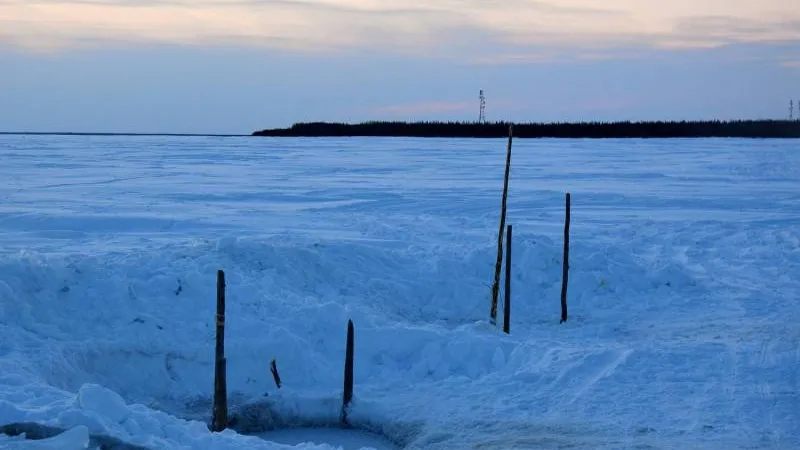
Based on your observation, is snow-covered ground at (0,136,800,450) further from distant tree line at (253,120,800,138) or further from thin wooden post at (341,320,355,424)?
distant tree line at (253,120,800,138)

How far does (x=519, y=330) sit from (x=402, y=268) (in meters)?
2.84

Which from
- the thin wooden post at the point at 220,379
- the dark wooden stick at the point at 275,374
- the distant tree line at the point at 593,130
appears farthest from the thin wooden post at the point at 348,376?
the distant tree line at the point at 593,130

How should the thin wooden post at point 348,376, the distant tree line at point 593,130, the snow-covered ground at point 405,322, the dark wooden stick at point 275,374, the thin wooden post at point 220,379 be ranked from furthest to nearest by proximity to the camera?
Result: 1. the distant tree line at point 593,130
2. the dark wooden stick at point 275,374
3. the thin wooden post at point 348,376
4. the snow-covered ground at point 405,322
5. the thin wooden post at point 220,379

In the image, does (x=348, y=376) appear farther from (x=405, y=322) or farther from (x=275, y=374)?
(x=405, y=322)

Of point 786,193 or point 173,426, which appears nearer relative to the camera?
point 173,426

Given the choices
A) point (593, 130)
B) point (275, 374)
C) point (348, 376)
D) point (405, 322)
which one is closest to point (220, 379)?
point (348, 376)

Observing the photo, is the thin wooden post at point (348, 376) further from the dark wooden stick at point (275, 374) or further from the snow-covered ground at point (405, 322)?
the dark wooden stick at point (275, 374)

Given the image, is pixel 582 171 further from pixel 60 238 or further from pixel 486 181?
pixel 60 238

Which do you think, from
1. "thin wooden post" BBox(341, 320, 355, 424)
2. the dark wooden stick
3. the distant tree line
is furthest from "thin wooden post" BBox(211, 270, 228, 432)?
the distant tree line

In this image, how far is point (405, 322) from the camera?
12625 millimetres

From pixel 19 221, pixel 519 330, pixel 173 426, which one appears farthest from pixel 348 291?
pixel 19 221

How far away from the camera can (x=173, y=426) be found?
22.1ft

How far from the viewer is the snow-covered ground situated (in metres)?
8.70

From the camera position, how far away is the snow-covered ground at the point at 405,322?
8.70m
